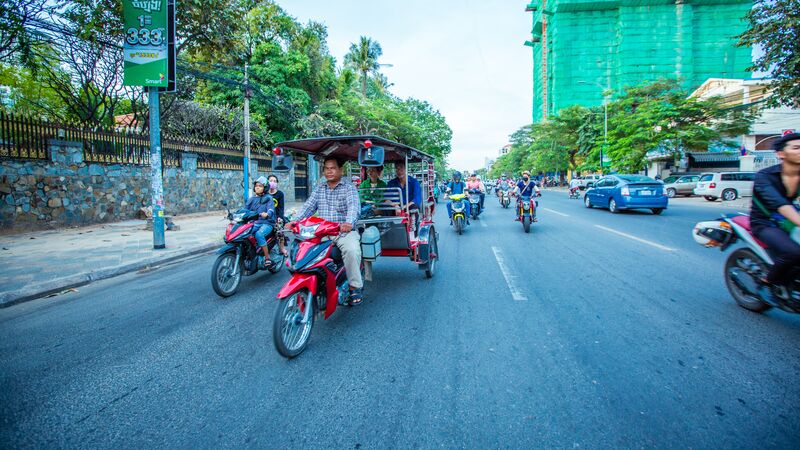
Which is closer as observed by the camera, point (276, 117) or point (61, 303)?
point (61, 303)

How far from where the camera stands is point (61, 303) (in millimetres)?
5227

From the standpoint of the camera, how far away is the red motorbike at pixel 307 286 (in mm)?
3326

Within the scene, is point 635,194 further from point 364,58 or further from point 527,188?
point 364,58

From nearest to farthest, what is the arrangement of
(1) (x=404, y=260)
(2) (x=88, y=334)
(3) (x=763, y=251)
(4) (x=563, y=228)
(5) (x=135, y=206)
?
(3) (x=763, y=251), (2) (x=88, y=334), (1) (x=404, y=260), (4) (x=563, y=228), (5) (x=135, y=206)

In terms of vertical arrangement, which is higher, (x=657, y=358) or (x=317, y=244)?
(x=317, y=244)

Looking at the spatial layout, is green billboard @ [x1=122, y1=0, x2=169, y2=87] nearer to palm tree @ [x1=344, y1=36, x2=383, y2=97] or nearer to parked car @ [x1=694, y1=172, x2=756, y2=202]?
parked car @ [x1=694, y1=172, x2=756, y2=202]

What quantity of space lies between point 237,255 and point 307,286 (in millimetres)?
2509

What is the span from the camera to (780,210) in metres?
3.46

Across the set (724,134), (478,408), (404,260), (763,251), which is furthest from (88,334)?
(724,134)

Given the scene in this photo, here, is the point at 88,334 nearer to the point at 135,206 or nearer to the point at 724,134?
the point at 135,206

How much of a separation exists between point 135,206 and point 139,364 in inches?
483

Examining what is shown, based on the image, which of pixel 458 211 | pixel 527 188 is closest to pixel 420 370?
pixel 458 211

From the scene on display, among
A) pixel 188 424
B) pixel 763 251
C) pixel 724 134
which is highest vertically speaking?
pixel 724 134

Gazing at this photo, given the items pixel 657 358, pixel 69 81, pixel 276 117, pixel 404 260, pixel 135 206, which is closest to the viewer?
pixel 657 358
